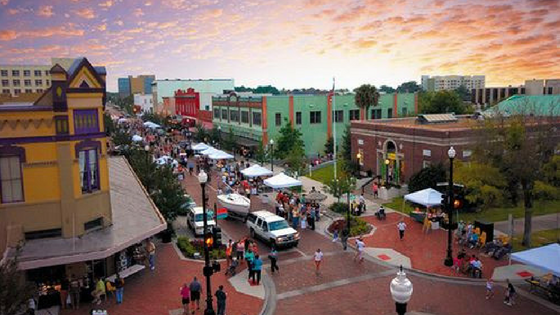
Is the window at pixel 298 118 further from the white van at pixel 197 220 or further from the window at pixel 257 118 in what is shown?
the white van at pixel 197 220

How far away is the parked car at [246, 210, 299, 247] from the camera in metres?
25.3

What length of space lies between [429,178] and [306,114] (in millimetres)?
30929

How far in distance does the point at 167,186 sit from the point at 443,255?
16.0 meters

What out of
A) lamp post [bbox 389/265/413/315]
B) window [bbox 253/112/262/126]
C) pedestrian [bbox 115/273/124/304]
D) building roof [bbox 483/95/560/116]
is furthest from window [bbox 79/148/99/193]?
window [bbox 253/112/262/126]

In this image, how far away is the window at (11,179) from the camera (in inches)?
757

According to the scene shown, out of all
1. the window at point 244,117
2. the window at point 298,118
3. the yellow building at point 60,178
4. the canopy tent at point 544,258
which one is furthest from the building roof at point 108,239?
the window at point 244,117

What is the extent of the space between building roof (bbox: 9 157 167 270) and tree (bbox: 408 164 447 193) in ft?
63.7

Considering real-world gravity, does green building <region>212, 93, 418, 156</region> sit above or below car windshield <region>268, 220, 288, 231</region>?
above

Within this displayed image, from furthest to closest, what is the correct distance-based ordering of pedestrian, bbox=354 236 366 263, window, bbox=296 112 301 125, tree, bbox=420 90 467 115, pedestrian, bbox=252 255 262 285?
tree, bbox=420 90 467 115 < window, bbox=296 112 301 125 < pedestrian, bbox=354 236 366 263 < pedestrian, bbox=252 255 262 285

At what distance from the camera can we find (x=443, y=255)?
24.2m

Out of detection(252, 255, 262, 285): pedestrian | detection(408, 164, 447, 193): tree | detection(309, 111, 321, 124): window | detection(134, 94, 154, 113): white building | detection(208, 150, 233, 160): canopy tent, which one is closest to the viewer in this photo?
detection(252, 255, 262, 285): pedestrian

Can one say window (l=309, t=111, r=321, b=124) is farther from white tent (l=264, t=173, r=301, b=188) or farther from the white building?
the white building

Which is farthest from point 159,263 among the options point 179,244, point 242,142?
point 242,142

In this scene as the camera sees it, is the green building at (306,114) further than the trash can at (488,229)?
Yes
